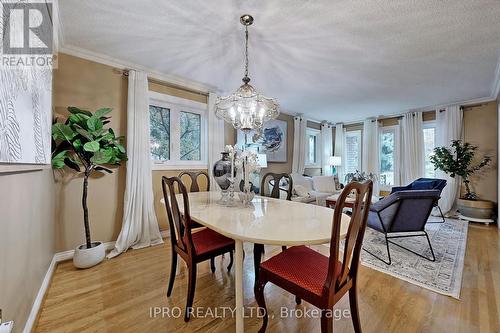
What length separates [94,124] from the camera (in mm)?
2174

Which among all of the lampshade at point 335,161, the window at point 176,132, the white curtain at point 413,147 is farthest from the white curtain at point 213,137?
the white curtain at point 413,147

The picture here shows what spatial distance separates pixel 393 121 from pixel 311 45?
434 centimetres

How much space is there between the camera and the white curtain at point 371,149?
5492 mm

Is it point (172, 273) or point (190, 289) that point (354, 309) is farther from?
point (172, 273)

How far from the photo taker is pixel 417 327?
143 centimetres

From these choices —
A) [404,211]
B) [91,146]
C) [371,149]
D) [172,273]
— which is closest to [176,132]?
[91,146]

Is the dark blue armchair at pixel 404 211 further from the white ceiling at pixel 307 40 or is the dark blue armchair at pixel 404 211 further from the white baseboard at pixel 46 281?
the white baseboard at pixel 46 281

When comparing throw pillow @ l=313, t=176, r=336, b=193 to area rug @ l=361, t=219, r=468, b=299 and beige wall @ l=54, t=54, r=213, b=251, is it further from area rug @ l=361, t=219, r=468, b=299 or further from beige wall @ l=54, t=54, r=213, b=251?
beige wall @ l=54, t=54, r=213, b=251

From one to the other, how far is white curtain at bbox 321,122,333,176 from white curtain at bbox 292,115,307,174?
3.42 feet

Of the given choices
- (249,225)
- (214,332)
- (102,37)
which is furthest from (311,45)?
(214,332)

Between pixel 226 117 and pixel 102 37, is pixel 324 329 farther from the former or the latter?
pixel 102 37

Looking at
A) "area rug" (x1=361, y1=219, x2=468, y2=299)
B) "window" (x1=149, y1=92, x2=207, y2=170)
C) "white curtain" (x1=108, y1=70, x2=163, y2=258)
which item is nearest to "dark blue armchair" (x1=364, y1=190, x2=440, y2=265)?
"area rug" (x1=361, y1=219, x2=468, y2=299)

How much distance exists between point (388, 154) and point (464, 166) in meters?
1.61

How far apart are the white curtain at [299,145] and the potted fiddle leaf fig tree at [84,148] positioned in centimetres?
390
